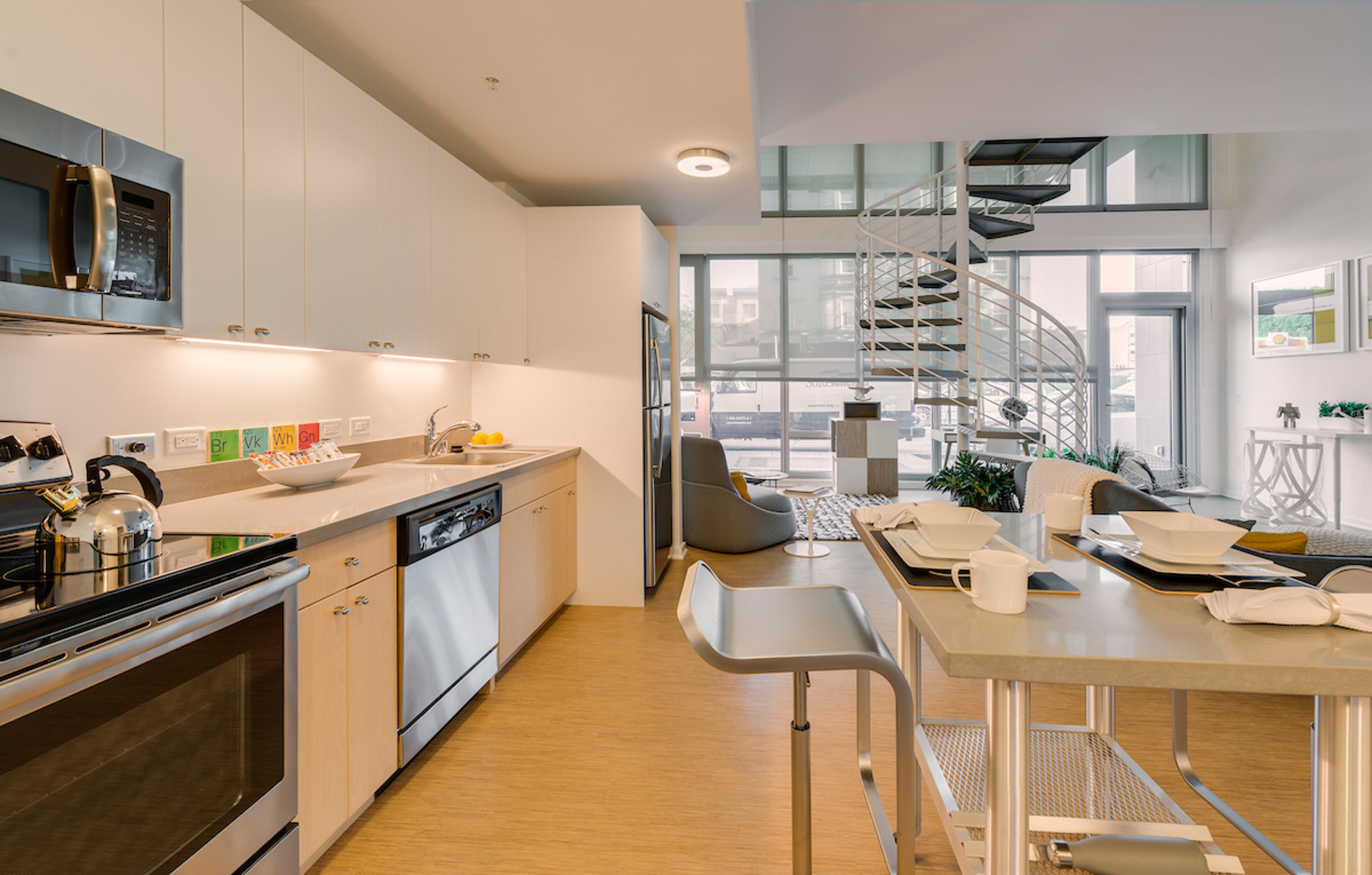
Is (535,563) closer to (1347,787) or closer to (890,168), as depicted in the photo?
(1347,787)

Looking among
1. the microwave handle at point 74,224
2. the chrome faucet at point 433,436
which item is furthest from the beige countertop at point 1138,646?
the chrome faucet at point 433,436

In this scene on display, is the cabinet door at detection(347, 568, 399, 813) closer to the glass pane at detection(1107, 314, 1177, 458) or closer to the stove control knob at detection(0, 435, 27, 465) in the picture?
the stove control knob at detection(0, 435, 27, 465)

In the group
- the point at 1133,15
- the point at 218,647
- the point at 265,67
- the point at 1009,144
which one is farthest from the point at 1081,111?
the point at 218,647

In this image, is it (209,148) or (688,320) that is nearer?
(209,148)

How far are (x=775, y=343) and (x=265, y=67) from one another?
635cm

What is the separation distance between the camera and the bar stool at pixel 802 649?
3.74 ft

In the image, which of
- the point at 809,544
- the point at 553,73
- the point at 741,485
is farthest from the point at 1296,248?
the point at 553,73

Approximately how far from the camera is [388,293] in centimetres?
245

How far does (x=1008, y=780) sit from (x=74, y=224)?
6.23 ft

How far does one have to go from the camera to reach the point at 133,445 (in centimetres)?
180

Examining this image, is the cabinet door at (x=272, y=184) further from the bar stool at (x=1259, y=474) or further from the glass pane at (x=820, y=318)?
the bar stool at (x=1259, y=474)

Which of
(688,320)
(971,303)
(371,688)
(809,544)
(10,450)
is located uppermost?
(971,303)

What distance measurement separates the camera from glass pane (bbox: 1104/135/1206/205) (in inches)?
287

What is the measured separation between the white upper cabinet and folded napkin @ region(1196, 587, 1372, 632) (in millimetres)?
2244
